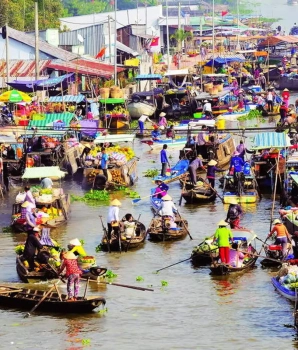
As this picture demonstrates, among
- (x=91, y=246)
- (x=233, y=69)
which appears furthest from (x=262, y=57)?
(x=91, y=246)

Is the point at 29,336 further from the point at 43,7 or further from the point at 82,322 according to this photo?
the point at 43,7

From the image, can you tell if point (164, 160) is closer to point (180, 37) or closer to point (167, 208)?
point (167, 208)

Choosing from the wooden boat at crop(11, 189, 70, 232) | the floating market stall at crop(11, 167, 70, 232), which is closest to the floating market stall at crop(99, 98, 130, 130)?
the floating market stall at crop(11, 167, 70, 232)

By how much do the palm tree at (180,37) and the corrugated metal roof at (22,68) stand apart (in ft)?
115

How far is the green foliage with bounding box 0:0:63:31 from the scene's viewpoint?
82.0 metres

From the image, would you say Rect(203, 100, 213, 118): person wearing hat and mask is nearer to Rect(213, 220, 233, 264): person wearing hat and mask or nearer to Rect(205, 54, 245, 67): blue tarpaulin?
Rect(205, 54, 245, 67): blue tarpaulin

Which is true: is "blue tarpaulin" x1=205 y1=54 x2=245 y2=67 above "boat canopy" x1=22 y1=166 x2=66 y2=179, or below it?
above

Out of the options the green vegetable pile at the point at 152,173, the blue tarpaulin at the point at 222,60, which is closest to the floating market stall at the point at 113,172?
the green vegetable pile at the point at 152,173

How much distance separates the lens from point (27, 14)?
8675cm

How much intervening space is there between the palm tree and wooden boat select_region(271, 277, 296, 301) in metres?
70.6

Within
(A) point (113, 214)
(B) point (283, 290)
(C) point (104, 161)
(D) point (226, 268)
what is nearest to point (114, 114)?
(C) point (104, 161)

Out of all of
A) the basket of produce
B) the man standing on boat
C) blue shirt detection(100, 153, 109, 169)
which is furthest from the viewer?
the man standing on boat

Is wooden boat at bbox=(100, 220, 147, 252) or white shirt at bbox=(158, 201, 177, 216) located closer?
wooden boat at bbox=(100, 220, 147, 252)

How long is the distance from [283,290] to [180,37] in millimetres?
73568
